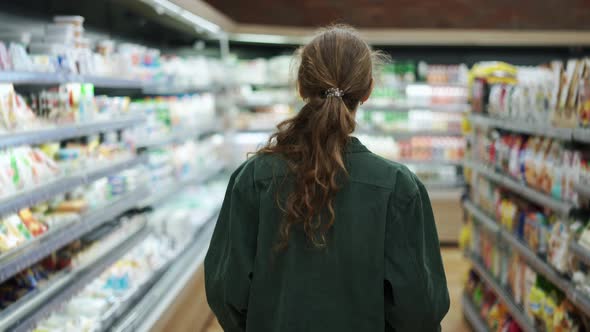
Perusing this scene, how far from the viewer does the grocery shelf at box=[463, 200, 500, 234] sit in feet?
13.1

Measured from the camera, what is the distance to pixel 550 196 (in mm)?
3117

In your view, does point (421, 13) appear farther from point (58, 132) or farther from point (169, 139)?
point (58, 132)

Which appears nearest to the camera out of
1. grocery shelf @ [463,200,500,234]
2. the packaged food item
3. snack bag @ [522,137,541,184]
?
the packaged food item

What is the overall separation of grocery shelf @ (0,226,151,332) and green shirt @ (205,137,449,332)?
1.14 meters

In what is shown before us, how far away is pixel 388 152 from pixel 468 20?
2.42 m

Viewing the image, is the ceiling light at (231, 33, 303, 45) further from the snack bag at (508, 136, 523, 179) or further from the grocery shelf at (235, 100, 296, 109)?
the snack bag at (508, 136, 523, 179)

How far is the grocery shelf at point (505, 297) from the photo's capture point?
3.30 meters

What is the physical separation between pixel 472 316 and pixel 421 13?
5.31 m

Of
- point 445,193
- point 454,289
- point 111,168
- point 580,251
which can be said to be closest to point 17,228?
point 111,168

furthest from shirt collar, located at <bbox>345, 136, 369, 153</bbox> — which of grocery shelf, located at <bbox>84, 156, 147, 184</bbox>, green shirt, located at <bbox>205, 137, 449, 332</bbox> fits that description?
grocery shelf, located at <bbox>84, 156, 147, 184</bbox>

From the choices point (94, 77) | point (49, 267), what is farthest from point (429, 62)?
point (49, 267)

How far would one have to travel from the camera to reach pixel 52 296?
281 cm

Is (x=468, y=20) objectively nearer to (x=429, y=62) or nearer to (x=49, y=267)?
(x=429, y=62)

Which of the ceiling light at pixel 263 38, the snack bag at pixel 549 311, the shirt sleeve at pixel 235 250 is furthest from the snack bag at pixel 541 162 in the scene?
the ceiling light at pixel 263 38
